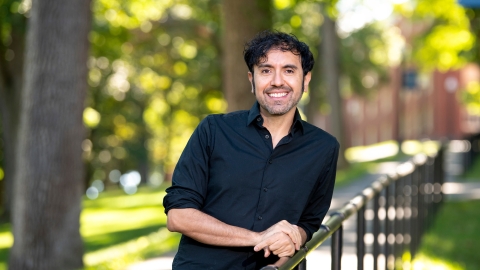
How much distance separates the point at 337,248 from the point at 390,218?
347 cm

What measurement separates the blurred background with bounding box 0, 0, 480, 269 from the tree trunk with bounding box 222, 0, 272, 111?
0.05 feet

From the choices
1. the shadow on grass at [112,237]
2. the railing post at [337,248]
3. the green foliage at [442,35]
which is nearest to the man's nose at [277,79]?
the railing post at [337,248]

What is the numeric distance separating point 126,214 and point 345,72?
59.8 feet

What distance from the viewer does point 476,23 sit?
20719mm

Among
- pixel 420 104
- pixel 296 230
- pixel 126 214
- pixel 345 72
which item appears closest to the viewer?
pixel 296 230

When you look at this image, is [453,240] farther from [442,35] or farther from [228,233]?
[442,35]

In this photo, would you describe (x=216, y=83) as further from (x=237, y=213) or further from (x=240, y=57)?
(x=237, y=213)

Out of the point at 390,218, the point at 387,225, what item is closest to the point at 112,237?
the point at 390,218

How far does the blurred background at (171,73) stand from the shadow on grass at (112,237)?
0.18 feet

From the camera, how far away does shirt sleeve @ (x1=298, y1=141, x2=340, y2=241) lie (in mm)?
3783

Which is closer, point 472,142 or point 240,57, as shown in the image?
point 240,57

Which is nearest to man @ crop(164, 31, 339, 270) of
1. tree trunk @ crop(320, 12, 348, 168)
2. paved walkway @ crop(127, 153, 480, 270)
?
paved walkway @ crop(127, 153, 480, 270)

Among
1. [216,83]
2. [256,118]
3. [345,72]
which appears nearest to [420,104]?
[345,72]

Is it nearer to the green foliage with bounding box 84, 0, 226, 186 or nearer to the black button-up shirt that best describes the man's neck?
the black button-up shirt
